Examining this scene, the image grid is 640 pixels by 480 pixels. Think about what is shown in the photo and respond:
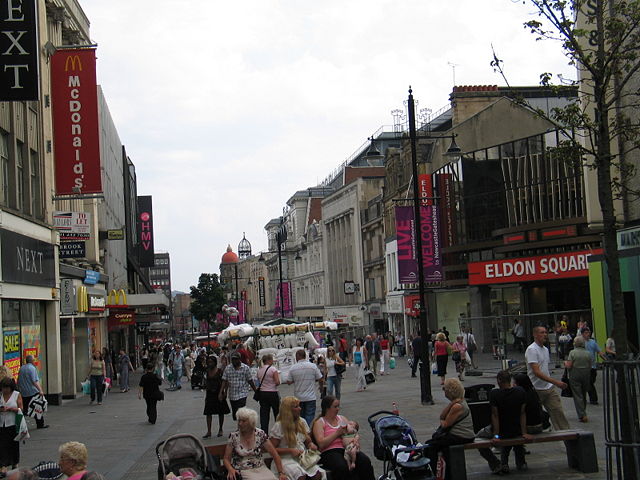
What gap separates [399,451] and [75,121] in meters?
20.2

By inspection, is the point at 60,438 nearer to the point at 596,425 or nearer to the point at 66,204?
the point at 596,425

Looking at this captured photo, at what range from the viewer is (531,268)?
4097cm

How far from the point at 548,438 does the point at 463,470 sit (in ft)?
4.30

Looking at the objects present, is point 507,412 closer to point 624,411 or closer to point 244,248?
point 624,411

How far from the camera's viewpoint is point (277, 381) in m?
16.1

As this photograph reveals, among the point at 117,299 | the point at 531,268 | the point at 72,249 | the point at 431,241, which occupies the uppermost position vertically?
the point at 431,241

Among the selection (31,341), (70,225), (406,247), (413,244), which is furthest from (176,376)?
(413,244)

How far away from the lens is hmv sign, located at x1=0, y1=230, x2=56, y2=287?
72.2ft

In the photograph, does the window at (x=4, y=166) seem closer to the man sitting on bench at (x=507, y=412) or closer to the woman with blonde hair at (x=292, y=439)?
the woman with blonde hair at (x=292, y=439)

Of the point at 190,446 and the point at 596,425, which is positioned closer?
the point at 190,446

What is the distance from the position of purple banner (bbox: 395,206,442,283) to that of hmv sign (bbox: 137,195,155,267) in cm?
4032

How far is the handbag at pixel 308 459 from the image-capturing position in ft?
32.7

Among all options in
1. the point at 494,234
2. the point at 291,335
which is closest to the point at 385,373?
the point at 291,335

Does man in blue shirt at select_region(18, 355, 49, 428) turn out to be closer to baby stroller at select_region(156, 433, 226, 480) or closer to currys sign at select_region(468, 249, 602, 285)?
baby stroller at select_region(156, 433, 226, 480)
